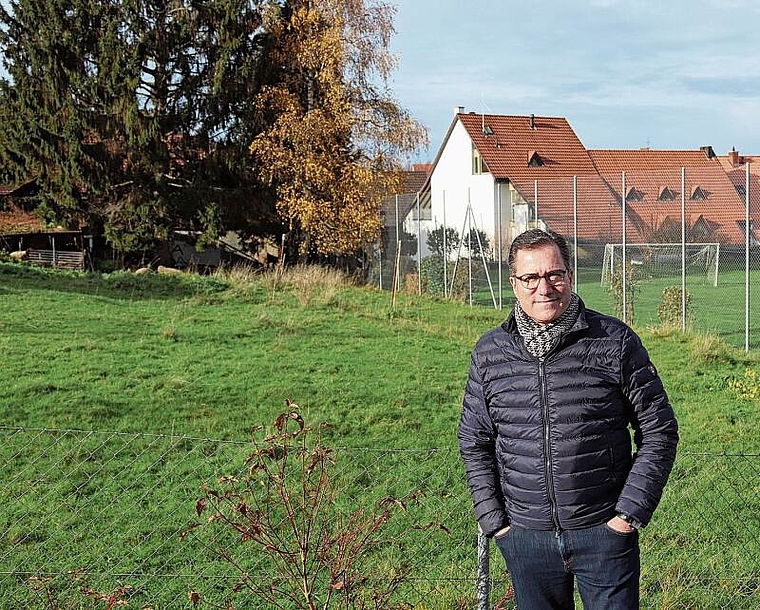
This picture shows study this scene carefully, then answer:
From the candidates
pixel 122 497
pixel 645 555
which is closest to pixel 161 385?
pixel 122 497

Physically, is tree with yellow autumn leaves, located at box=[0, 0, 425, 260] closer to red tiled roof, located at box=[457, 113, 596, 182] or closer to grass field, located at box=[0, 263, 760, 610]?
grass field, located at box=[0, 263, 760, 610]

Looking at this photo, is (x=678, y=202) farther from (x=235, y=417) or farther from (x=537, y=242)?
(x=537, y=242)

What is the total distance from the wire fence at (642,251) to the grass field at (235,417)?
8.22 feet

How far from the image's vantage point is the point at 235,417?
26.7 feet

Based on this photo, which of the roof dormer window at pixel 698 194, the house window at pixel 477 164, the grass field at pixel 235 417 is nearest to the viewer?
the grass field at pixel 235 417

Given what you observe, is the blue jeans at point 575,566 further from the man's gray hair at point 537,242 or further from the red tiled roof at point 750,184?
the red tiled roof at point 750,184

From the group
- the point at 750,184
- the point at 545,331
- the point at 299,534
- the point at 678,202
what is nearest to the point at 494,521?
the point at 545,331

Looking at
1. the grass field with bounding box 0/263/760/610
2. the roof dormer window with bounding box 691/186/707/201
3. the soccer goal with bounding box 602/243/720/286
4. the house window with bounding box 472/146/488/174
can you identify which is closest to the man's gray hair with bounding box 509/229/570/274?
the grass field with bounding box 0/263/760/610

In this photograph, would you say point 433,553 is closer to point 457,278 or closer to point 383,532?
point 383,532

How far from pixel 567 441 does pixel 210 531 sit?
3359mm

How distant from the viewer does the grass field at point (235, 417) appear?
17.5 ft

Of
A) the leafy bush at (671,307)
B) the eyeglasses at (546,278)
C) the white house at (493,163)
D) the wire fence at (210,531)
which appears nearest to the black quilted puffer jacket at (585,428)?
the eyeglasses at (546,278)

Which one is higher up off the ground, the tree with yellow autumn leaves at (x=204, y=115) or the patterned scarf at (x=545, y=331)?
the tree with yellow autumn leaves at (x=204, y=115)

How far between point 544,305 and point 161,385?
6.91 metres
